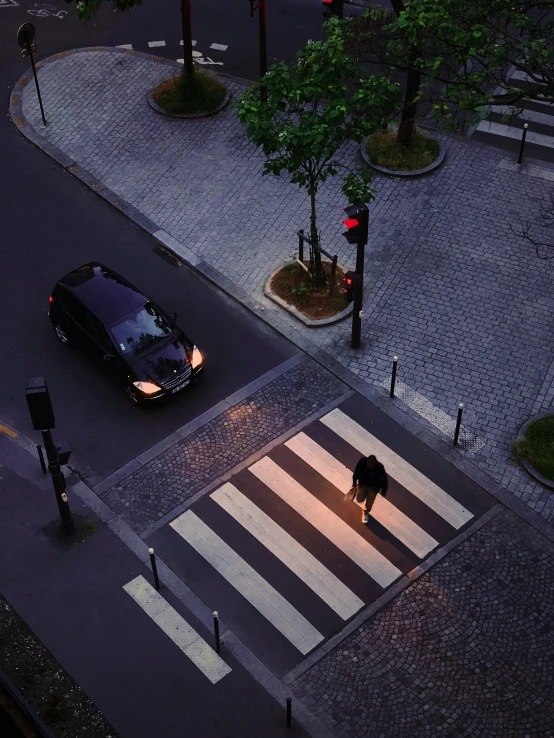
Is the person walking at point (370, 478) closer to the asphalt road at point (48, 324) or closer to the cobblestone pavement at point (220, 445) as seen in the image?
the cobblestone pavement at point (220, 445)

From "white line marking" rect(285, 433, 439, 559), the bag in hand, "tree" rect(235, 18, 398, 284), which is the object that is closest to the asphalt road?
"white line marking" rect(285, 433, 439, 559)

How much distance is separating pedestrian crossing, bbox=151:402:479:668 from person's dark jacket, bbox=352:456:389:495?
972 mm

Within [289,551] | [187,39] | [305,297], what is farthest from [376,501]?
[187,39]

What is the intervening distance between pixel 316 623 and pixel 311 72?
10.4m

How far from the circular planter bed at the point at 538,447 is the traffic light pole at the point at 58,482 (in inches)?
323

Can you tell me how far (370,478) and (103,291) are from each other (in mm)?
6940

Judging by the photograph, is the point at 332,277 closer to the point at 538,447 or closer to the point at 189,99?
the point at 538,447

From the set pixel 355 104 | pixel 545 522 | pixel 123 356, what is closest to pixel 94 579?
pixel 123 356

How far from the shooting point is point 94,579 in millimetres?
15031

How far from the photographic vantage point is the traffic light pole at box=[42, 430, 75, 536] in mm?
14086

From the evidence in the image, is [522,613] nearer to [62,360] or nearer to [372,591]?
[372,591]

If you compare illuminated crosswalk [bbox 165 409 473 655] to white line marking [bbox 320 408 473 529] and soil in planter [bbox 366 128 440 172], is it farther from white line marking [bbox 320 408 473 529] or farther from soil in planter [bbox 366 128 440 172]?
soil in planter [bbox 366 128 440 172]

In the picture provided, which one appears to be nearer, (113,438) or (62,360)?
(113,438)

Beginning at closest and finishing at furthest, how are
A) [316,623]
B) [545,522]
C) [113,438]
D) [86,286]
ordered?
[316,623] < [545,522] < [113,438] < [86,286]
